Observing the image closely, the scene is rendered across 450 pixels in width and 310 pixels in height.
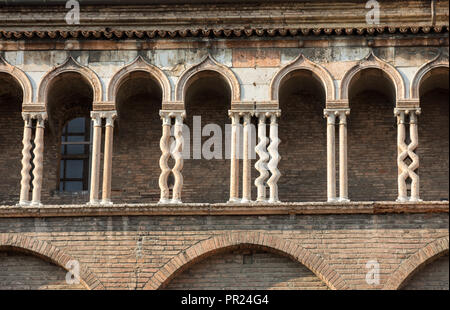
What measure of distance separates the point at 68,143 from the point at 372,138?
5463 millimetres

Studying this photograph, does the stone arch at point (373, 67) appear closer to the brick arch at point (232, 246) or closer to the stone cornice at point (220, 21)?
the stone cornice at point (220, 21)

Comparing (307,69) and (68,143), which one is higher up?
(307,69)

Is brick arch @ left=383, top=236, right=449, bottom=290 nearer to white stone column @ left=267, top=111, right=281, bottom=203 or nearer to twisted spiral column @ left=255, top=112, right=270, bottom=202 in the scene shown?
white stone column @ left=267, top=111, right=281, bottom=203

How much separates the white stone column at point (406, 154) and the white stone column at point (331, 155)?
106 centimetres

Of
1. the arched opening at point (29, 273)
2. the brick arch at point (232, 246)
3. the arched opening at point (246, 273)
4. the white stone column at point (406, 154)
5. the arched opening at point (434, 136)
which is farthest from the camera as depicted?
the arched opening at point (434, 136)

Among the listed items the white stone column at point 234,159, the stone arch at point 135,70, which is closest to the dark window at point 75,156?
the stone arch at point 135,70

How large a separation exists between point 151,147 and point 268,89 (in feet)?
7.96

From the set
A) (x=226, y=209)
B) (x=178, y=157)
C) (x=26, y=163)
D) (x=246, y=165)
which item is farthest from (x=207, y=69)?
(x=26, y=163)

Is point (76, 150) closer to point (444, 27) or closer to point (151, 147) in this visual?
point (151, 147)

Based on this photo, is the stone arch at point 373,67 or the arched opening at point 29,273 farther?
the stone arch at point 373,67

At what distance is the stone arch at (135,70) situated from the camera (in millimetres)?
20469

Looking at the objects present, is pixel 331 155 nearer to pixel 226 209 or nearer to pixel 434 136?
pixel 226 209

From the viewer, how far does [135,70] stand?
2056 centimetres
